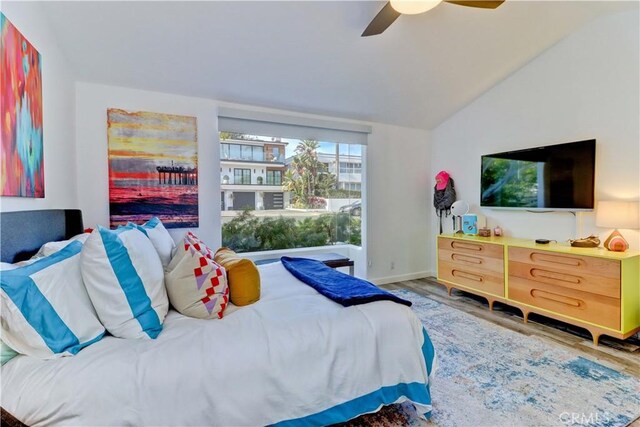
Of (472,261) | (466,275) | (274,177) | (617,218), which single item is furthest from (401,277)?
(617,218)

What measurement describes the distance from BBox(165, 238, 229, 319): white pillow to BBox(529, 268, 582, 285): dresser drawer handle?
2.82 metres

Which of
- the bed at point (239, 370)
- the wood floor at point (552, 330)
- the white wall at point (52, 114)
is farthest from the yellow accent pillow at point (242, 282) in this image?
the wood floor at point (552, 330)

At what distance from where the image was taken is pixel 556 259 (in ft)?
8.95

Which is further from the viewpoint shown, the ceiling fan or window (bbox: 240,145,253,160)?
window (bbox: 240,145,253,160)

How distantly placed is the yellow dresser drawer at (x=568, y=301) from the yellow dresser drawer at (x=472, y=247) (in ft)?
0.88

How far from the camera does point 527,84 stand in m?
3.40

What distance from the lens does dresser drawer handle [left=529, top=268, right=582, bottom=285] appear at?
8.57ft

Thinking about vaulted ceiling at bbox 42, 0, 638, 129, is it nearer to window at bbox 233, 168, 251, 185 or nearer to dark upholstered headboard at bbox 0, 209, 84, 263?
window at bbox 233, 168, 251, 185

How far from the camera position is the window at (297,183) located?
352 cm

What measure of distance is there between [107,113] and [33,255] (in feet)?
5.81

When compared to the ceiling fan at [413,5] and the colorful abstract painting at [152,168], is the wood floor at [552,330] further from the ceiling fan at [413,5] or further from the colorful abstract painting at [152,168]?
the colorful abstract painting at [152,168]

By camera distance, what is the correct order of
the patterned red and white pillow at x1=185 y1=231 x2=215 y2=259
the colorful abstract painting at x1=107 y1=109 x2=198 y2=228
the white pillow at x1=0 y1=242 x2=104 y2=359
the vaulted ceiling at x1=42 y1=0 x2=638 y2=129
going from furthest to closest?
the colorful abstract painting at x1=107 y1=109 x2=198 y2=228, the vaulted ceiling at x1=42 y1=0 x2=638 y2=129, the patterned red and white pillow at x1=185 y1=231 x2=215 y2=259, the white pillow at x1=0 y1=242 x2=104 y2=359

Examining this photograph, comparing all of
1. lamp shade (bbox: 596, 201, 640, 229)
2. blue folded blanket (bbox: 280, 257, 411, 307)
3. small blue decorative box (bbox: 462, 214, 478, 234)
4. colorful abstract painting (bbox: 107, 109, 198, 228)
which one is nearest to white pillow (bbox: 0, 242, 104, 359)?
blue folded blanket (bbox: 280, 257, 411, 307)

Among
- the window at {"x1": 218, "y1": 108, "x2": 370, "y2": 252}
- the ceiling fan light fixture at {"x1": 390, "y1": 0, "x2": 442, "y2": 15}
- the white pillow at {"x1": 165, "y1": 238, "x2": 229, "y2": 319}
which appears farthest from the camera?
the window at {"x1": 218, "y1": 108, "x2": 370, "y2": 252}
